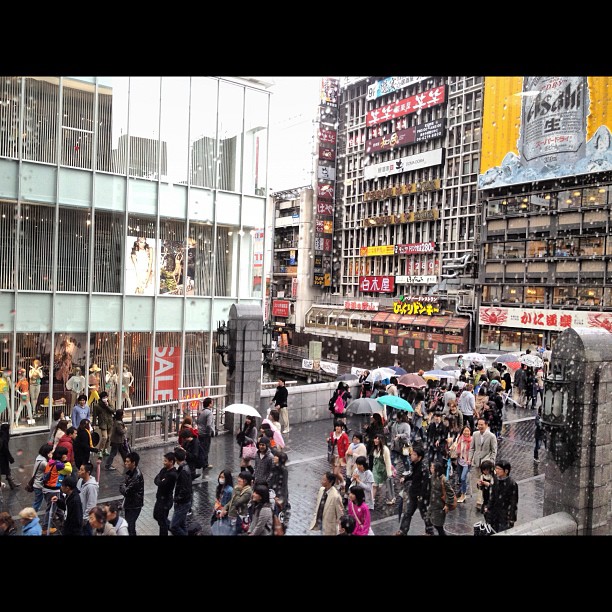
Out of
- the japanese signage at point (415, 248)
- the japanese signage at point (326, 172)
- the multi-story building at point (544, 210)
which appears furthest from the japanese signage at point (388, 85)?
the japanese signage at point (415, 248)

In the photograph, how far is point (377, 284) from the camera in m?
59.7

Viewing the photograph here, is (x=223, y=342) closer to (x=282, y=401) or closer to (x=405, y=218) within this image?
(x=282, y=401)

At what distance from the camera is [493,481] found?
853 centimetres

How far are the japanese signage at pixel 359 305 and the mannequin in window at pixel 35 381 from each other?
4287 cm

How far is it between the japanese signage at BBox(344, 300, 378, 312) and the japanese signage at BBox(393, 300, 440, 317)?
10.0 feet

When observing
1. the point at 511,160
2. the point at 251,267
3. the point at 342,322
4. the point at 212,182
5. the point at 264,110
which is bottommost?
the point at 342,322

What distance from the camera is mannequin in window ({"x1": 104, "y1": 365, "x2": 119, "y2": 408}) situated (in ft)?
63.9

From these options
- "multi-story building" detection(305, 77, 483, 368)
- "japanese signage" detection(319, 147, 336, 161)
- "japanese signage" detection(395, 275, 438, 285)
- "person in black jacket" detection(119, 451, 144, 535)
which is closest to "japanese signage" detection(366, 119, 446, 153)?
"multi-story building" detection(305, 77, 483, 368)

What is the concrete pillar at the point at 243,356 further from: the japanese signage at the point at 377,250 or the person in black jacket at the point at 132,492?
the japanese signage at the point at 377,250

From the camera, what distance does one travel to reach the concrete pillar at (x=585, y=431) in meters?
8.94
